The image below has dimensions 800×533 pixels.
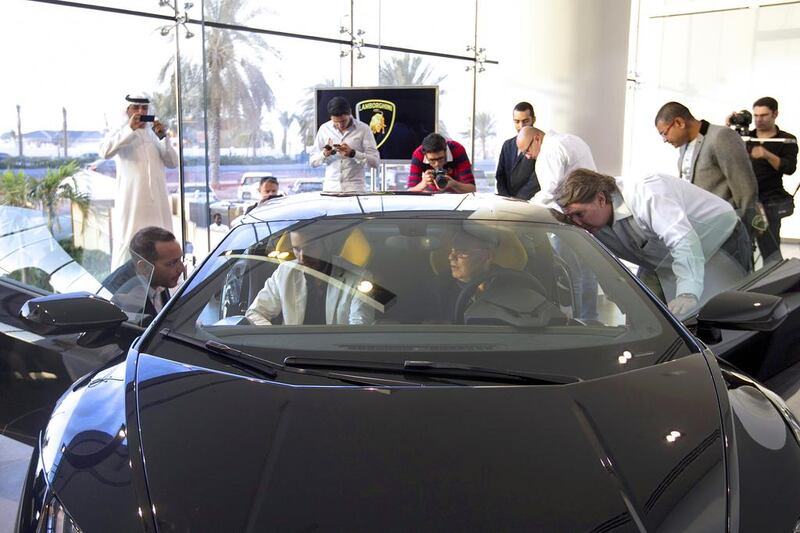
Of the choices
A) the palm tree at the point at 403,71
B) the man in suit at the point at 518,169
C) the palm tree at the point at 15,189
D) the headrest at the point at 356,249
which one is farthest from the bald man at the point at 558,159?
the palm tree at the point at 15,189

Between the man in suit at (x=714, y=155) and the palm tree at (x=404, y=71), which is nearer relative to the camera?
the man in suit at (x=714, y=155)

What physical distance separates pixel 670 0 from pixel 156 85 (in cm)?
854

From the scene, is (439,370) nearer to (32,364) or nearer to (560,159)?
(32,364)

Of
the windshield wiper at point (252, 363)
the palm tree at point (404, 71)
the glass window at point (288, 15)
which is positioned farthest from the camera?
the palm tree at point (404, 71)

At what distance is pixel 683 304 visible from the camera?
8.69 ft

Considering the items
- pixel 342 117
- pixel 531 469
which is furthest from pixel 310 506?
pixel 342 117

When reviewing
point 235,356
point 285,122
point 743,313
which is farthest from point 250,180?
point 743,313

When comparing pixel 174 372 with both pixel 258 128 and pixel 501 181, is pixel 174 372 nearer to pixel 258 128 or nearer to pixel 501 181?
pixel 501 181

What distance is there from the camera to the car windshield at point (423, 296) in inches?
69.7

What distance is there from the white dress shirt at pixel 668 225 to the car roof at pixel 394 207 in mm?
871

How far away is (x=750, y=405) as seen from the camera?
5.32 ft

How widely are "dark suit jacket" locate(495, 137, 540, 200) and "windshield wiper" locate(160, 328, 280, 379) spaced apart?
4477mm

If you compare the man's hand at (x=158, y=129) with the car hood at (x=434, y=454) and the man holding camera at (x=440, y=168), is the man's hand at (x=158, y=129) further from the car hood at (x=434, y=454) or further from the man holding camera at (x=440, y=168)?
the car hood at (x=434, y=454)

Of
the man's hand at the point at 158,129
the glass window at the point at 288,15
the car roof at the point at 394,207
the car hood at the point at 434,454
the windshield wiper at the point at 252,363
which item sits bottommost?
the car hood at the point at 434,454
